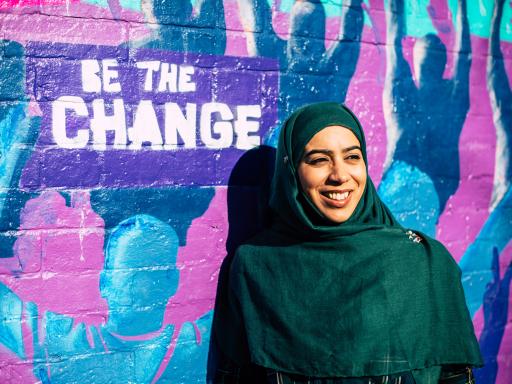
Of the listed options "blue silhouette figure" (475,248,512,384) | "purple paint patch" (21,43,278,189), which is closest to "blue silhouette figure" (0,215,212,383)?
"purple paint patch" (21,43,278,189)

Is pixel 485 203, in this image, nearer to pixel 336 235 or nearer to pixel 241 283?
pixel 336 235

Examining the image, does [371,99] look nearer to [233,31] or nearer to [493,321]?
[233,31]

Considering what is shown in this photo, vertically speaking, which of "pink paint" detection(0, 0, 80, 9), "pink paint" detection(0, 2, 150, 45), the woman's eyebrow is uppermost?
"pink paint" detection(0, 0, 80, 9)

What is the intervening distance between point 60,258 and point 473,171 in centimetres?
207

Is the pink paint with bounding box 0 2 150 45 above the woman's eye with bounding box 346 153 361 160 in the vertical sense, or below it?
above

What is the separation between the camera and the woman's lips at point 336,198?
7.79 feet

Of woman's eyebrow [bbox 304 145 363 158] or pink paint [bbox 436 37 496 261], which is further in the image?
pink paint [bbox 436 37 496 261]

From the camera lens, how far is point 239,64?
107 inches

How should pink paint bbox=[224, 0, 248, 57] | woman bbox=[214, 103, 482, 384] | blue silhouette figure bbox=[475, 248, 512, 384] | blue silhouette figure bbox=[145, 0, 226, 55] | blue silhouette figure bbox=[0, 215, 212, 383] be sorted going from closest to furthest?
woman bbox=[214, 103, 482, 384]
blue silhouette figure bbox=[0, 215, 212, 383]
blue silhouette figure bbox=[145, 0, 226, 55]
pink paint bbox=[224, 0, 248, 57]
blue silhouette figure bbox=[475, 248, 512, 384]

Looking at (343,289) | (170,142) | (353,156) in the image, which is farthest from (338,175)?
(170,142)

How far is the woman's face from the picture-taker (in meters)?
2.38

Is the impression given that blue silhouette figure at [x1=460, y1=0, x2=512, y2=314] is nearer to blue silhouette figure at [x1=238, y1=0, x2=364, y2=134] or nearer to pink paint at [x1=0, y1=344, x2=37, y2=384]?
blue silhouette figure at [x1=238, y1=0, x2=364, y2=134]

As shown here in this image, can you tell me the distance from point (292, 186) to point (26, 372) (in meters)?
1.25

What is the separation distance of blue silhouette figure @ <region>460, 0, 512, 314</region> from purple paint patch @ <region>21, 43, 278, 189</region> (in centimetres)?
127
